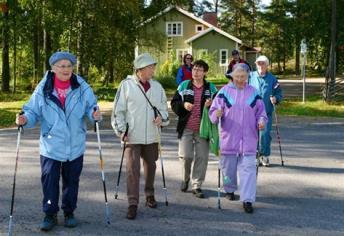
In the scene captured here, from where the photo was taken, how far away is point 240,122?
6805 mm

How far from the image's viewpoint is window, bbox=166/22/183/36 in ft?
182

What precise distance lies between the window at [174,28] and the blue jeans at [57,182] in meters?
50.4

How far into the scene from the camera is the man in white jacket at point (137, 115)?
639 centimetres

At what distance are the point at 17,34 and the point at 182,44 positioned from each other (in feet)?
85.7

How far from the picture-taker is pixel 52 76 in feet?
19.0

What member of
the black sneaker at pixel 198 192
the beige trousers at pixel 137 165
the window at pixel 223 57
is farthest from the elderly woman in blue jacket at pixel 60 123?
the window at pixel 223 57

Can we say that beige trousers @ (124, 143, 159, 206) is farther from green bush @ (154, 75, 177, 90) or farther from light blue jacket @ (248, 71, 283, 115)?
green bush @ (154, 75, 177, 90)

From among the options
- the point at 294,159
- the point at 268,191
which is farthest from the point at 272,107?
the point at 268,191

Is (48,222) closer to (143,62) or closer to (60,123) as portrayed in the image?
(60,123)

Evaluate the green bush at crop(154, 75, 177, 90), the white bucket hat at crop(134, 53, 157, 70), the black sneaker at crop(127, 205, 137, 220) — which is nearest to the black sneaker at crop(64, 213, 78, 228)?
the black sneaker at crop(127, 205, 137, 220)

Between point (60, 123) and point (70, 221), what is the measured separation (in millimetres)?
1074

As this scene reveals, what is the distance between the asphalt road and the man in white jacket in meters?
0.55

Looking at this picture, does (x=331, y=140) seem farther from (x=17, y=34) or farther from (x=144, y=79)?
(x=17, y=34)

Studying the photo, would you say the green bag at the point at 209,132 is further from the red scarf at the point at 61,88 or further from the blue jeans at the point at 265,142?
the blue jeans at the point at 265,142
